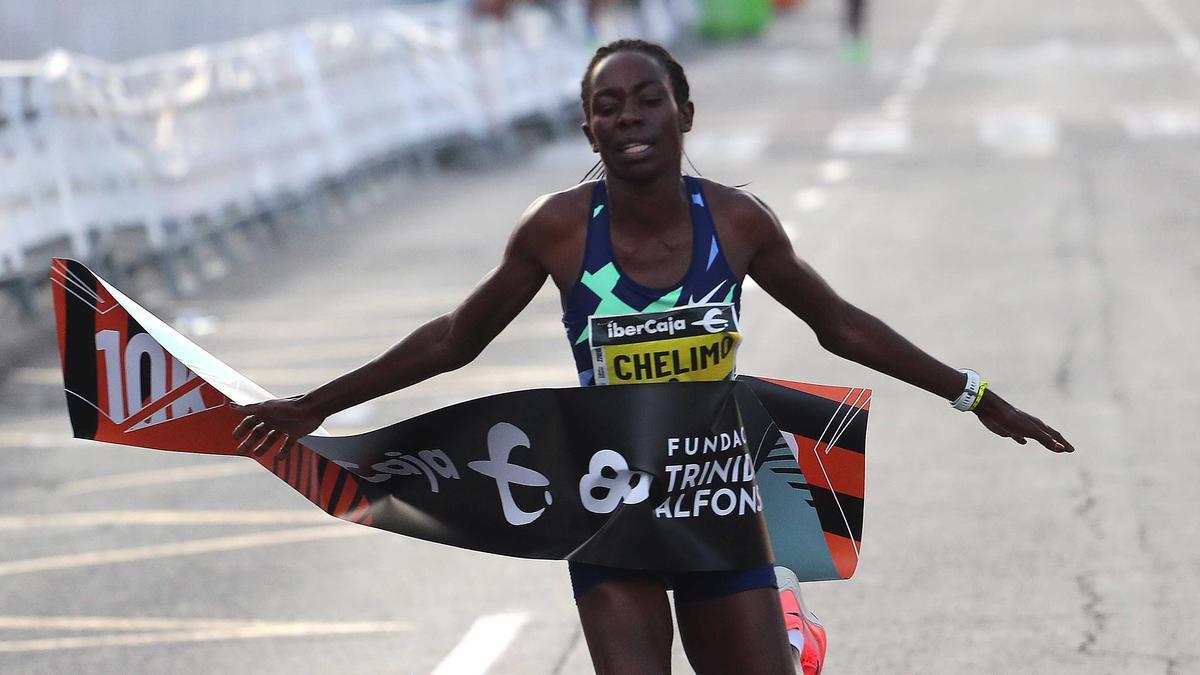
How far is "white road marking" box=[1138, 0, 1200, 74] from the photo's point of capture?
37406mm

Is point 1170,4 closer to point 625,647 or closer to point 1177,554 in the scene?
point 1177,554

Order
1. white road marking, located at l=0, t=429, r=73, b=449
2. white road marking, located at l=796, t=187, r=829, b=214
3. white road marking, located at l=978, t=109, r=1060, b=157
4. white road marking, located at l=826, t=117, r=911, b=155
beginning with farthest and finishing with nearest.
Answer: white road marking, located at l=826, t=117, r=911, b=155 → white road marking, located at l=978, t=109, r=1060, b=157 → white road marking, located at l=796, t=187, r=829, b=214 → white road marking, located at l=0, t=429, r=73, b=449

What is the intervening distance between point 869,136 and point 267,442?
21.4 m

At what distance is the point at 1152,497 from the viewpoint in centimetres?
817

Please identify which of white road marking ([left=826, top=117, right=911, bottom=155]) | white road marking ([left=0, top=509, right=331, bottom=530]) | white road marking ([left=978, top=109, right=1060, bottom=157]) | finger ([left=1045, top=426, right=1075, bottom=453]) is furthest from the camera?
white road marking ([left=826, top=117, right=911, bottom=155])

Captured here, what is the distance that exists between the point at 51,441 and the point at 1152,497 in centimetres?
564

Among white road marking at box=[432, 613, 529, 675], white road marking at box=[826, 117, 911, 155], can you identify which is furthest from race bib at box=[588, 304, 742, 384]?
white road marking at box=[826, 117, 911, 155]

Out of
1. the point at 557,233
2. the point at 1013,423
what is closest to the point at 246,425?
the point at 557,233

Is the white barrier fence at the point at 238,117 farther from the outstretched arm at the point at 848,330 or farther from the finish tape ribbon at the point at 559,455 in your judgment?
the outstretched arm at the point at 848,330

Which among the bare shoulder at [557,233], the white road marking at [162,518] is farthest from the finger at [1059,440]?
the white road marking at [162,518]

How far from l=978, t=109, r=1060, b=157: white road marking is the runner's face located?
61.2 feet

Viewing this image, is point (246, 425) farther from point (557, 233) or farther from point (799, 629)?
point (799, 629)

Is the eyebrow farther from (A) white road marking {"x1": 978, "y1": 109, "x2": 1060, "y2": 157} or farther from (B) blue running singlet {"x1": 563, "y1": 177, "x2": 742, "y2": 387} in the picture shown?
(A) white road marking {"x1": 978, "y1": 109, "x2": 1060, "y2": 157}

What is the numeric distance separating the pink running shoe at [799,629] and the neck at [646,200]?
0.89 metres
